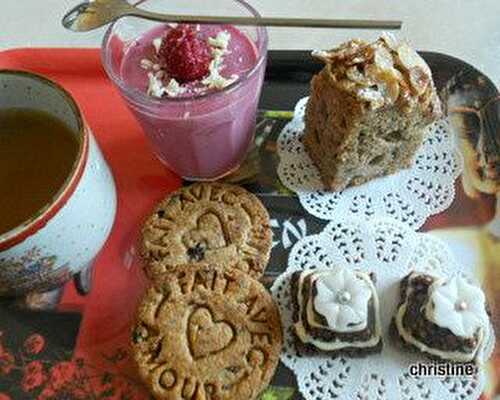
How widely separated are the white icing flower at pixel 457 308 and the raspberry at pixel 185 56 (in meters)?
0.49

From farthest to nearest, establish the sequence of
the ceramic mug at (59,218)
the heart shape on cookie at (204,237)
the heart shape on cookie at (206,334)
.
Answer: the heart shape on cookie at (204,237) < the heart shape on cookie at (206,334) < the ceramic mug at (59,218)

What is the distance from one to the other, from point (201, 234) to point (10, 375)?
377 mm

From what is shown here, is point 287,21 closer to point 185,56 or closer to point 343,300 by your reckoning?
point 185,56

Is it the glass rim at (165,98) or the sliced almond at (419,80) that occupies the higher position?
the sliced almond at (419,80)

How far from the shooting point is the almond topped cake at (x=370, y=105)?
1.03m

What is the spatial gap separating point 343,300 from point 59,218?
42 cm

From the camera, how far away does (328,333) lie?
996mm

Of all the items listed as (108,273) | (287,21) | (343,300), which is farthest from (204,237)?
(287,21)

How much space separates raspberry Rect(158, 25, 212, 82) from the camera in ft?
3.45

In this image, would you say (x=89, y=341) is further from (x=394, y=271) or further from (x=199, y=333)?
(x=394, y=271)

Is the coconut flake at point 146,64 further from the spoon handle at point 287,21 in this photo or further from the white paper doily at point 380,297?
the white paper doily at point 380,297

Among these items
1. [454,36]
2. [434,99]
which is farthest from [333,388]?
[454,36]

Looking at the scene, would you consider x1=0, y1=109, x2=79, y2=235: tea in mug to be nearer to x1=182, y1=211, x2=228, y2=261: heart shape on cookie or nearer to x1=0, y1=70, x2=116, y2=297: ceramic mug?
x1=0, y1=70, x2=116, y2=297: ceramic mug

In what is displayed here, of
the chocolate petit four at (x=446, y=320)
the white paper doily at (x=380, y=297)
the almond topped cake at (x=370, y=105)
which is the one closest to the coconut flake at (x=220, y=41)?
the almond topped cake at (x=370, y=105)
